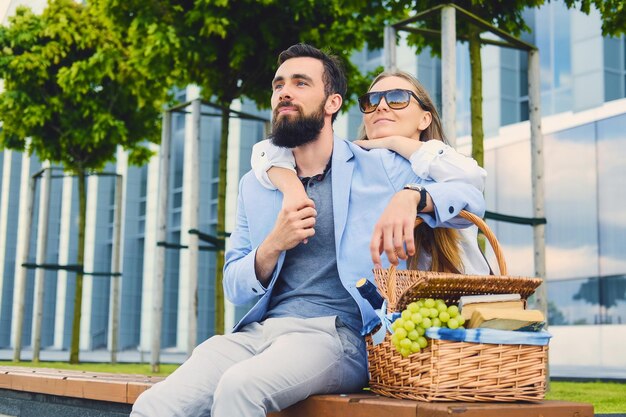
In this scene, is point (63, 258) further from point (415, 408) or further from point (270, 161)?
point (415, 408)

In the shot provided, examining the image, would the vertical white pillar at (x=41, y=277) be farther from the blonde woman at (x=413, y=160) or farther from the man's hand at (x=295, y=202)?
the man's hand at (x=295, y=202)

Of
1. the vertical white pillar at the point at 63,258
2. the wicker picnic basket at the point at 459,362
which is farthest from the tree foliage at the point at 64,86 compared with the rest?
the vertical white pillar at the point at 63,258

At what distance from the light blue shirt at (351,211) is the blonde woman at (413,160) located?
7 centimetres

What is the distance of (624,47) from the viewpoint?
67.9 feet

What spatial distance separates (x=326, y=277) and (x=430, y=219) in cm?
48

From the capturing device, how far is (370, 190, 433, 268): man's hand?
2.57 meters

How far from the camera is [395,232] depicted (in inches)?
101

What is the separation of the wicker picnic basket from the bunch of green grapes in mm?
38

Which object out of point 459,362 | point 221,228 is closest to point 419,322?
point 459,362

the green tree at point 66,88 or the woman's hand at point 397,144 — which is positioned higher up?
the green tree at point 66,88

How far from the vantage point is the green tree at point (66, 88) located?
1283 cm

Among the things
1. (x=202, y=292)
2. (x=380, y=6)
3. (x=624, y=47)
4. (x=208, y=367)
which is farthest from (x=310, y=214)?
(x=202, y=292)

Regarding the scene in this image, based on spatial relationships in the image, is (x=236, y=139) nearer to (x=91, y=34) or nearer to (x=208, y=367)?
(x=91, y=34)

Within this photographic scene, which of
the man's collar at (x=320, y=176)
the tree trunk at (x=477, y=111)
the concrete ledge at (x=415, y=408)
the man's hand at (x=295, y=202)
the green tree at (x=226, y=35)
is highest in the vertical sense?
the green tree at (x=226, y=35)
